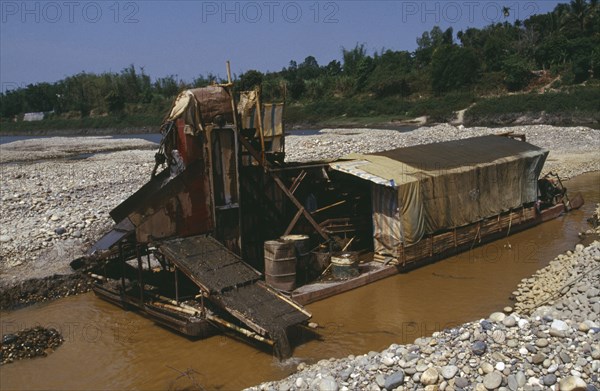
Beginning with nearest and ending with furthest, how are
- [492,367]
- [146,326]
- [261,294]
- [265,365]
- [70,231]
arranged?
[492,367] → [265,365] → [261,294] → [146,326] → [70,231]

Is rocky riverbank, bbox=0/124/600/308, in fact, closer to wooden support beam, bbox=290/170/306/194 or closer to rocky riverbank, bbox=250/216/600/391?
wooden support beam, bbox=290/170/306/194

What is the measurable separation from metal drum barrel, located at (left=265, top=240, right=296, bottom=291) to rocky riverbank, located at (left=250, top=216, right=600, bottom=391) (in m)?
2.88

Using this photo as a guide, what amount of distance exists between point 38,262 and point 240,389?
313 inches

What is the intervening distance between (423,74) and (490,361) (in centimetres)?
7433

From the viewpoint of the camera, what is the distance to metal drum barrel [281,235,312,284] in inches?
467

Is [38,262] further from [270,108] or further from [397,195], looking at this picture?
[397,195]

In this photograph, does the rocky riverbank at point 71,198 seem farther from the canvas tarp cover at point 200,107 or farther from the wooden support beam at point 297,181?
the wooden support beam at point 297,181

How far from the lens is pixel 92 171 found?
2686cm

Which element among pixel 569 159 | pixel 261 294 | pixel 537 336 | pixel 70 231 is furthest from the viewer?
pixel 569 159

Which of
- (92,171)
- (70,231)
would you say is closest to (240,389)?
(70,231)

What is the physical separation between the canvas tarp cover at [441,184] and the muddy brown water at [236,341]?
116 cm

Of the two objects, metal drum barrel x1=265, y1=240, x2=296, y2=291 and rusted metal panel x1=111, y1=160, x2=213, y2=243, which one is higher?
rusted metal panel x1=111, y1=160, x2=213, y2=243

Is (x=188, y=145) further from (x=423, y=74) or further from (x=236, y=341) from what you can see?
(x=423, y=74)

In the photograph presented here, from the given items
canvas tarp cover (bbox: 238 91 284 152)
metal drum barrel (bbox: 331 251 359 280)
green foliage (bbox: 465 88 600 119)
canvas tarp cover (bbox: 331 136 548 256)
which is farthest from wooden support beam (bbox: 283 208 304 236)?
green foliage (bbox: 465 88 600 119)
